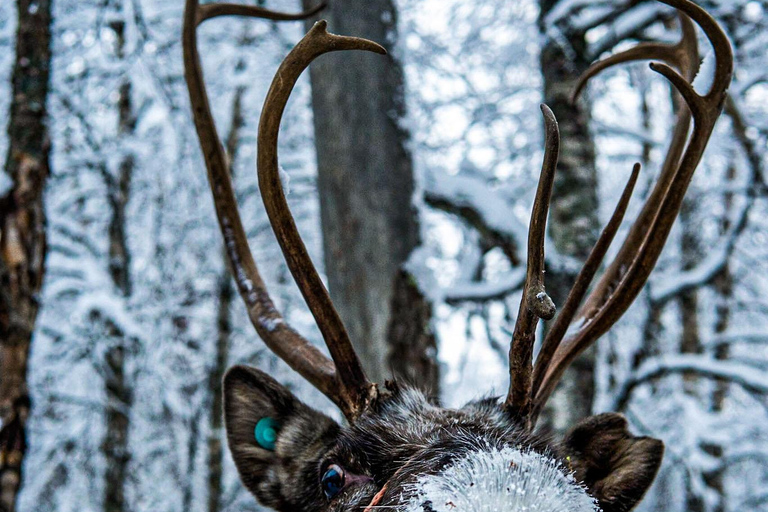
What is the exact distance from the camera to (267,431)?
231cm

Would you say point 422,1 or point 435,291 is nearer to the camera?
point 435,291

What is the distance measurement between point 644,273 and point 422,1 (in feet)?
21.0

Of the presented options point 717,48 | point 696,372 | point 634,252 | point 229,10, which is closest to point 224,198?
point 229,10

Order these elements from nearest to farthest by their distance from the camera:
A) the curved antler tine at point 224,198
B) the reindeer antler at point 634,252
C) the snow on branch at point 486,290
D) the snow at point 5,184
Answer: the reindeer antler at point 634,252 → the curved antler tine at point 224,198 → the snow at point 5,184 → the snow on branch at point 486,290

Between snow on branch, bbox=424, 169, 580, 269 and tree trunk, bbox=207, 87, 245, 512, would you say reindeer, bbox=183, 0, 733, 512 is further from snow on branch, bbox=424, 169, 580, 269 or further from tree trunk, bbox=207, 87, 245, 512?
tree trunk, bbox=207, 87, 245, 512

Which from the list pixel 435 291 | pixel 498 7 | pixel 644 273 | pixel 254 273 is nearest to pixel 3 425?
pixel 254 273

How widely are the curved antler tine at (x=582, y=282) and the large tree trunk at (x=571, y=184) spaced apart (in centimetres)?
247

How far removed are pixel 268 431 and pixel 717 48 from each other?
1.83m

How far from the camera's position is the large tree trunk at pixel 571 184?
451cm

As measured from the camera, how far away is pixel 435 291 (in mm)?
3840

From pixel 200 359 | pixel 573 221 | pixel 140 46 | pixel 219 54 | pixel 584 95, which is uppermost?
pixel 219 54

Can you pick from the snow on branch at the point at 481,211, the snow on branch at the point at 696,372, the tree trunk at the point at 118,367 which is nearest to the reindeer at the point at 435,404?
the snow on branch at the point at 481,211

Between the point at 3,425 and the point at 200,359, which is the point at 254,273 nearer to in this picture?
the point at 3,425

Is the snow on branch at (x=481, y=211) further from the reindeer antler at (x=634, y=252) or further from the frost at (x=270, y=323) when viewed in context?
the frost at (x=270, y=323)
